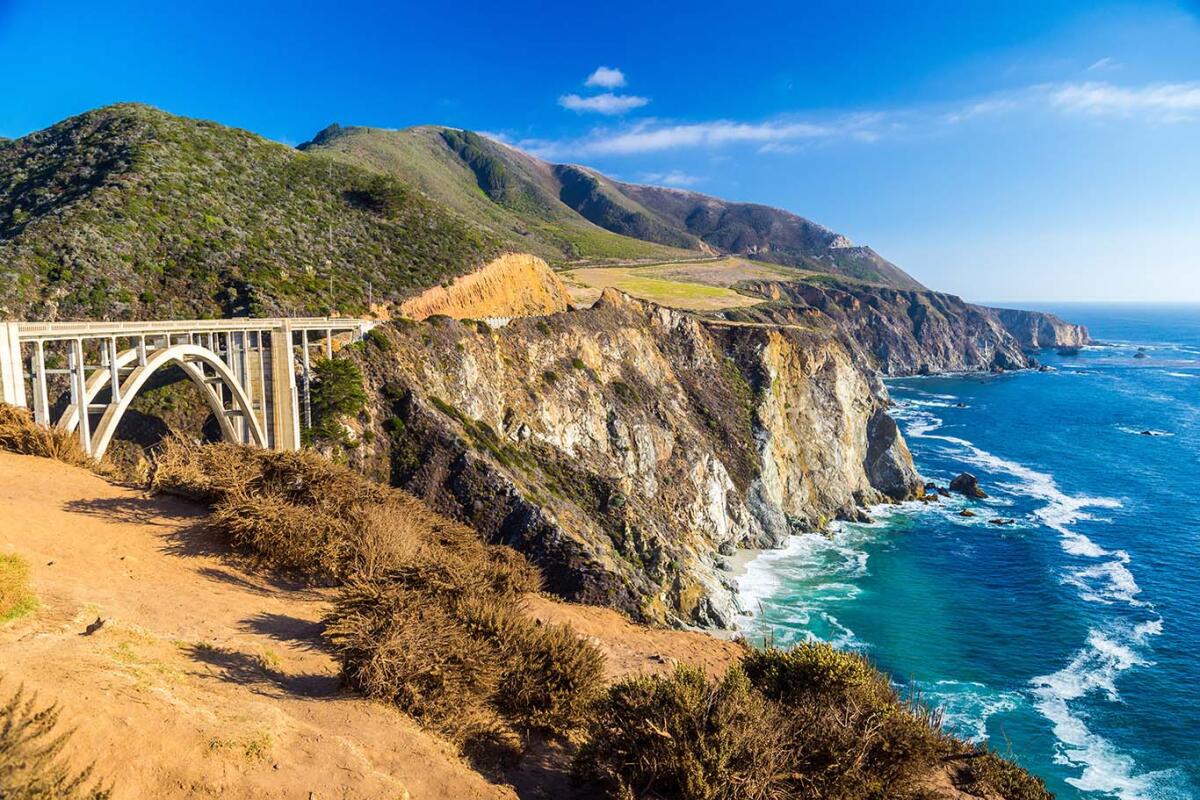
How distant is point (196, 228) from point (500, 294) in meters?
21.5

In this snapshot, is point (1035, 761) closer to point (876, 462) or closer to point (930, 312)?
point (876, 462)

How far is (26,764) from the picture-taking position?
5191 mm

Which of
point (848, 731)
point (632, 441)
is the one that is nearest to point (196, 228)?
point (632, 441)

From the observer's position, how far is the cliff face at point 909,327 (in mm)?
145500

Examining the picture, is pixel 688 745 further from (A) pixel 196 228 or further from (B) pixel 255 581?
(A) pixel 196 228

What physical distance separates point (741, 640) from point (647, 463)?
31339mm

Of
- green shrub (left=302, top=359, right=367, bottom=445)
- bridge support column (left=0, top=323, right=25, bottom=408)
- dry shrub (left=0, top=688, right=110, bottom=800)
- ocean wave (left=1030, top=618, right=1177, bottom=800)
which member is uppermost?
bridge support column (left=0, top=323, right=25, bottom=408)

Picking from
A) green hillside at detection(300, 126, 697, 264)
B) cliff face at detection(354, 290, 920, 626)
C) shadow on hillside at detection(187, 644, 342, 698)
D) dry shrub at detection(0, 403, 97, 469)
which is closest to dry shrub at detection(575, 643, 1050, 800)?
shadow on hillside at detection(187, 644, 342, 698)

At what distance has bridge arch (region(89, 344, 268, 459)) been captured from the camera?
18.7 meters

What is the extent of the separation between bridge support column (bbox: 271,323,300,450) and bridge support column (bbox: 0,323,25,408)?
45.0 feet

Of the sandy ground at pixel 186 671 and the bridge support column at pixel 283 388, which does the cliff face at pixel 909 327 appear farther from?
the sandy ground at pixel 186 671

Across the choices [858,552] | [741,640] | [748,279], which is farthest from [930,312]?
[741,640]

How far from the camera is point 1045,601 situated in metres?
39.3

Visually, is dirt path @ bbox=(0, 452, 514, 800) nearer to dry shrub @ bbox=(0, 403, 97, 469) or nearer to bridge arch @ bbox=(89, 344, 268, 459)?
dry shrub @ bbox=(0, 403, 97, 469)
